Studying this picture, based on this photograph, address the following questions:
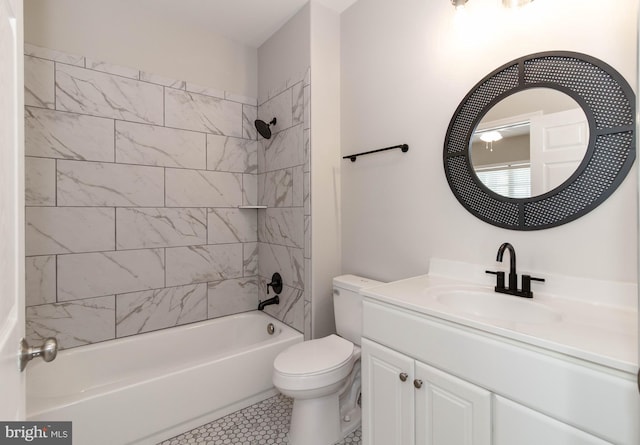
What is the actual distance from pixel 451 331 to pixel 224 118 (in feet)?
7.37

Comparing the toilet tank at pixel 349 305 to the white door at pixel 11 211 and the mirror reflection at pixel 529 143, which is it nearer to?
the mirror reflection at pixel 529 143

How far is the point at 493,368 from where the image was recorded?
94cm

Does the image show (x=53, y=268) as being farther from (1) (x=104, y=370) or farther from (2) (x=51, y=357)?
(2) (x=51, y=357)

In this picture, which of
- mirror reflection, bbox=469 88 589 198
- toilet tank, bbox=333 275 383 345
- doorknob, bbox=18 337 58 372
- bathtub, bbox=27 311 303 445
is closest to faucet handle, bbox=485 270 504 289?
mirror reflection, bbox=469 88 589 198

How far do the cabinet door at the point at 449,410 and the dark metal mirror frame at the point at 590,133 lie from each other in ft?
2.38

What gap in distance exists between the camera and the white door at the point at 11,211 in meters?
0.57

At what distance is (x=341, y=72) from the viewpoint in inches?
88.7

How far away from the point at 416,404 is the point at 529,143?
1170mm

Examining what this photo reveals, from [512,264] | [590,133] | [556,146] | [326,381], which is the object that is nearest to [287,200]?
[326,381]

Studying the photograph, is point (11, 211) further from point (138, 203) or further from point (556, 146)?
point (556, 146)

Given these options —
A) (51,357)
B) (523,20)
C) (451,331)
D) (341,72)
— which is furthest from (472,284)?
(341,72)

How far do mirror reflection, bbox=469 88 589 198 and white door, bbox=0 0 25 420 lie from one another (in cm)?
163

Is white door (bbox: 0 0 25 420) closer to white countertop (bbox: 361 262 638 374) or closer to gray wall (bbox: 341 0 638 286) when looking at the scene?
white countertop (bbox: 361 262 638 374)

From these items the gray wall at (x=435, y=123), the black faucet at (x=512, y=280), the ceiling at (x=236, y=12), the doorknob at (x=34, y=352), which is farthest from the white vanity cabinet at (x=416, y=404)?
the ceiling at (x=236, y=12)
